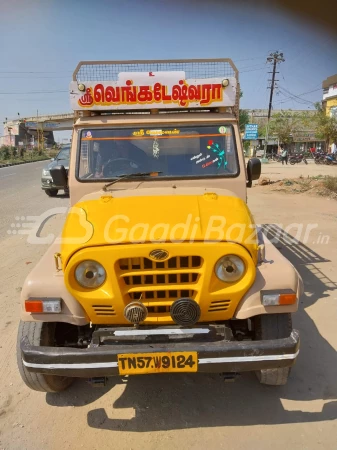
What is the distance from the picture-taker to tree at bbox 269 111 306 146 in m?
50.0

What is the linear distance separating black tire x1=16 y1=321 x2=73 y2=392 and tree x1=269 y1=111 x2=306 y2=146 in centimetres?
5058

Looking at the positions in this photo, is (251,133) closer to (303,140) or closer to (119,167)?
(303,140)

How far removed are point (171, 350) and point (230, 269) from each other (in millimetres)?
667

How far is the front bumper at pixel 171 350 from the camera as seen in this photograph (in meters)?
2.59

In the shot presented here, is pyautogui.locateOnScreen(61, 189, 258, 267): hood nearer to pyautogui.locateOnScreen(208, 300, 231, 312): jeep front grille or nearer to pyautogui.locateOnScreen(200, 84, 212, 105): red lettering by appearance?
pyautogui.locateOnScreen(208, 300, 231, 312): jeep front grille

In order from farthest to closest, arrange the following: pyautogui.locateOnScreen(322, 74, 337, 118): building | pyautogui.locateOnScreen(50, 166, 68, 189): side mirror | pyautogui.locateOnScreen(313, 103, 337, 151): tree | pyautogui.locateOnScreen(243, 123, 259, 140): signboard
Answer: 1. pyautogui.locateOnScreen(322, 74, 337, 118): building
2. pyautogui.locateOnScreen(313, 103, 337, 151): tree
3. pyautogui.locateOnScreen(243, 123, 259, 140): signboard
4. pyautogui.locateOnScreen(50, 166, 68, 189): side mirror

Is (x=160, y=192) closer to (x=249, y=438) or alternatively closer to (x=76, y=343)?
(x=76, y=343)

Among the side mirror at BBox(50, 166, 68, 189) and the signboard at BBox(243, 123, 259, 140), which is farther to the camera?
the signboard at BBox(243, 123, 259, 140)

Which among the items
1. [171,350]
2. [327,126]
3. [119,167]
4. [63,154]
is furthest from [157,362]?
[327,126]

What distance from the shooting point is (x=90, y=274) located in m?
2.72

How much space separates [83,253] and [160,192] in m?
1.22

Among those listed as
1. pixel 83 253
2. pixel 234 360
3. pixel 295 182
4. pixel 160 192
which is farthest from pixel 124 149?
pixel 295 182

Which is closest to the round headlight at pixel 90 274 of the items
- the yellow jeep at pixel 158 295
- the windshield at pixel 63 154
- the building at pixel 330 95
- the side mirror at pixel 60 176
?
the yellow jeep at pixel 158 295

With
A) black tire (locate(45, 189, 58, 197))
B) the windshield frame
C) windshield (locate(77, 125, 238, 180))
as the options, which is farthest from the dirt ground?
black tire (locate(45, 189, 58, 197))
